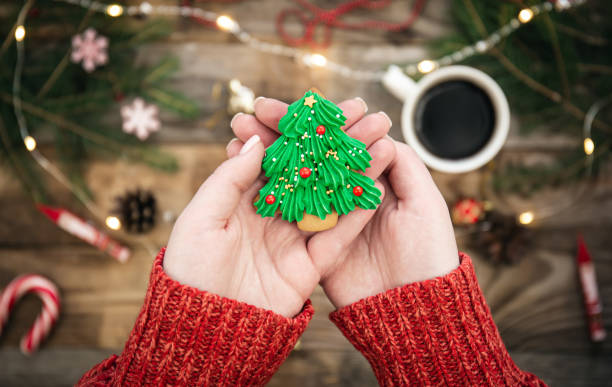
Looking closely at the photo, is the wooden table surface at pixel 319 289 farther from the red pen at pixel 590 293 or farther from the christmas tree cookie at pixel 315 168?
the christmas tree cookie at pixel 315 168

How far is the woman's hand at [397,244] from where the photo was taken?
0.83m

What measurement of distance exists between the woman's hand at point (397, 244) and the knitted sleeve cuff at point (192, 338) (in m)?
0.19

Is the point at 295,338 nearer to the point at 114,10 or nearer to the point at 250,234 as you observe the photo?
the point at 250,234

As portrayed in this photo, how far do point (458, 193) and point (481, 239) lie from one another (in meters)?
0.15

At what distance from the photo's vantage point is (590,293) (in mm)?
1178

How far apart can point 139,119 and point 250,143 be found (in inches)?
21.1

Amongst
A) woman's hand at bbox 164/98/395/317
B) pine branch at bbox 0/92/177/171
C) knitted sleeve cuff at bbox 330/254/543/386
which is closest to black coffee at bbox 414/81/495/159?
woman's hand at bbox 164/98/395/317

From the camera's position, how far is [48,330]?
47.6 inches

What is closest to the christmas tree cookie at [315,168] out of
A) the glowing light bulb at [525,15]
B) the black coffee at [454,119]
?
the black coffee at [454,119]

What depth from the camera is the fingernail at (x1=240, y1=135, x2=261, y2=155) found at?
82 cm

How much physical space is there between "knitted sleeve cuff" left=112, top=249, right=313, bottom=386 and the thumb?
13 cm

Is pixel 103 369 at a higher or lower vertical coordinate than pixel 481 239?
lower

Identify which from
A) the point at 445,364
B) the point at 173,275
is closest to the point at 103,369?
the point at 173,275

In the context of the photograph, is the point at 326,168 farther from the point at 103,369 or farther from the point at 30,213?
the point at 30,213
